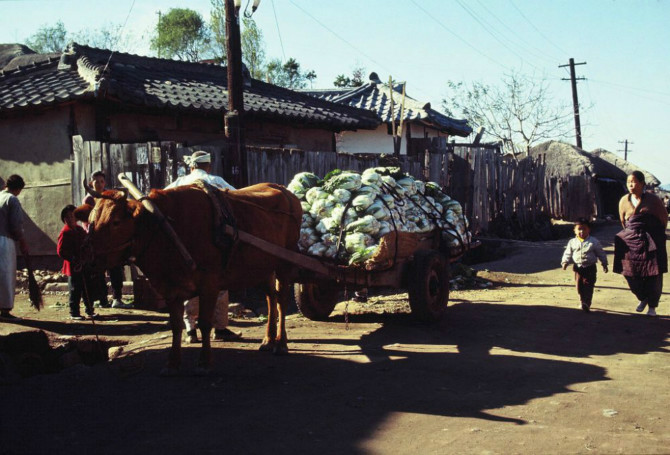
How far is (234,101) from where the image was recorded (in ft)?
32.7

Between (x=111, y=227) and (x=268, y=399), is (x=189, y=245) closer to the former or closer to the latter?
(x=111, y=227)

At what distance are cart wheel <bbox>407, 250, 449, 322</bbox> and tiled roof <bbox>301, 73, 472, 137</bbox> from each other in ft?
51.2

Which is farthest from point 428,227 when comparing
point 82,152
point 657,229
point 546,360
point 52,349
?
point 82,152

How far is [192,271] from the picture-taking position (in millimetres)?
5754

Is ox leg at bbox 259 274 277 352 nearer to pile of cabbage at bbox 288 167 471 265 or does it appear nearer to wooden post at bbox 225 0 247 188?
pile of cabbage at bbox 288 167 471 265

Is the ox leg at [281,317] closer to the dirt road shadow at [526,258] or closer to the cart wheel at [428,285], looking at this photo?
the cart wheel at [428,285]

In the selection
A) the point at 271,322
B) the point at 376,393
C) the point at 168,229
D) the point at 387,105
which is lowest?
the point at 376,393

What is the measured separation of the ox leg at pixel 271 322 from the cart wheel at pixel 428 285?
172 centimetres

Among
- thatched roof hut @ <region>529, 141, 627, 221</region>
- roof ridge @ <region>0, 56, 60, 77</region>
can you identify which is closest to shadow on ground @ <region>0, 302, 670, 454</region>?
roof ridge @ <region>0, 56, 60, 77</region>

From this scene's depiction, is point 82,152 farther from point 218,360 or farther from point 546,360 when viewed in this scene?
point 546,360

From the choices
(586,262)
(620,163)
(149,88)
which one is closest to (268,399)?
(586,262)

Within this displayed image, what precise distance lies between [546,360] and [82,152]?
25.2 ft

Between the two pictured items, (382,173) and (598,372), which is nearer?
(598,372)

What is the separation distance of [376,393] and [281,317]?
179cm
